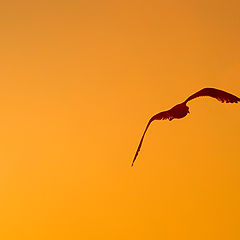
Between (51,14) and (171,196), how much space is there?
752mm

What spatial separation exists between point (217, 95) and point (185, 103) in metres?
0.10

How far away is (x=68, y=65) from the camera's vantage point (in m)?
1.47

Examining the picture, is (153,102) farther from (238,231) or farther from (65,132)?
(238,231)

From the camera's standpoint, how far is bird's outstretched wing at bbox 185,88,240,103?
4.34ft

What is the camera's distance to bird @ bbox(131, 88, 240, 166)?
52.2 inches

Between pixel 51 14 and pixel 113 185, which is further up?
pixel 51 14

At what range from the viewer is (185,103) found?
1.35 m

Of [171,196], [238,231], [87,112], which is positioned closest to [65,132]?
[87,112]

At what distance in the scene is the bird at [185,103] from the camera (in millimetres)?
1326

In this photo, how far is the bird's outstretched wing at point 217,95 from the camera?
4.34 ft

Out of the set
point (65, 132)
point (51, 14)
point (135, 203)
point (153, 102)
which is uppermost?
point (51, 14)

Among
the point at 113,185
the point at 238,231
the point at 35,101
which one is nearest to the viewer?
the point at 238,231

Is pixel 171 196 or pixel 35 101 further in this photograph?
pixel 35 101

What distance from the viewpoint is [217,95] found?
52.5 inches
